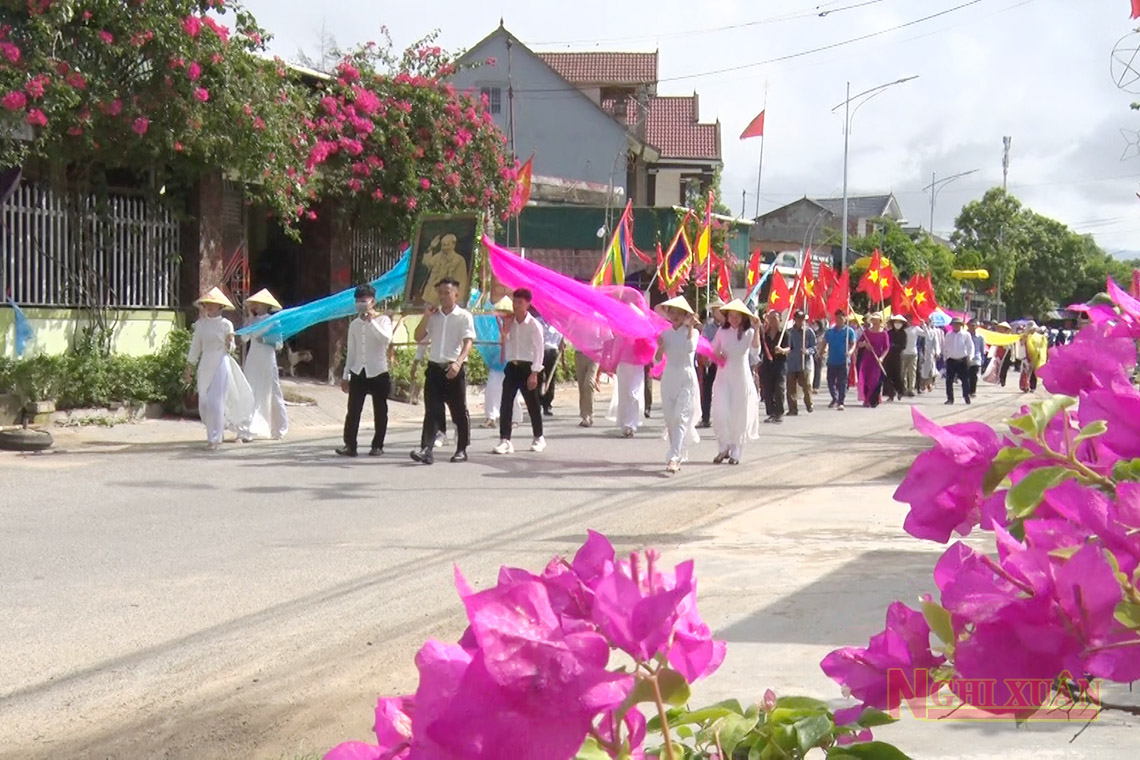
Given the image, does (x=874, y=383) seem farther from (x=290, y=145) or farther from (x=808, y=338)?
(x=290, y=145)

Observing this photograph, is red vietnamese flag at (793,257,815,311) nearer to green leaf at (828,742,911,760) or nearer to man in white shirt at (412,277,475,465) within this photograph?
man in white shirt at (412,277,475,465)

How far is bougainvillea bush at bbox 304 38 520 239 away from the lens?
21.7 metres

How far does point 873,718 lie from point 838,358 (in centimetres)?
2404

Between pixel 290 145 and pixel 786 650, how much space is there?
1462 centimetres

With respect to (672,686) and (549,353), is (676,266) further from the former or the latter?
(672,686)

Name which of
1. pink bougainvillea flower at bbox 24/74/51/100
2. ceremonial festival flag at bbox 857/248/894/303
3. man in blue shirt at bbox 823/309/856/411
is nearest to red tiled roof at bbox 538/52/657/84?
ceremonial festival flag at bbox 857/248/894/303

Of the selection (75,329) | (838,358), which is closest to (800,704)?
(75,329)

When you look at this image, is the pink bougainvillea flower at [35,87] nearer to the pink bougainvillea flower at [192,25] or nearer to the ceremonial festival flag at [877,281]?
the pink bougainvillea flower at [192,25]

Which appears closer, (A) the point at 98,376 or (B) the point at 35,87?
(B) the point at 35,87

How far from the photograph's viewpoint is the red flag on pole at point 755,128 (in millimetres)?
33594

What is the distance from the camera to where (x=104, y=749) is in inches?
187

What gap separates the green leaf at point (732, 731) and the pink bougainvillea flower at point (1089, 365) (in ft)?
1.92

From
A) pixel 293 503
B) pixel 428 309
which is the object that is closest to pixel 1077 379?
pixel 293 503

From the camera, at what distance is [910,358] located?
96.8ft
